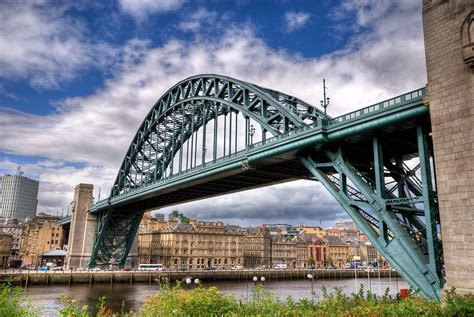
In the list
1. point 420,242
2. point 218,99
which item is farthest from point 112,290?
point 420,242

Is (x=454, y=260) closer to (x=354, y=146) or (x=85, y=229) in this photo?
(x=354, y=146)

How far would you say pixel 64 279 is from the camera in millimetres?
67500

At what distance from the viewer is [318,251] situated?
13650cm

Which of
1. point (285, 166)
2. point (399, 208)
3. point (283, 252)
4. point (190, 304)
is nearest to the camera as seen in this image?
point (190, 304)

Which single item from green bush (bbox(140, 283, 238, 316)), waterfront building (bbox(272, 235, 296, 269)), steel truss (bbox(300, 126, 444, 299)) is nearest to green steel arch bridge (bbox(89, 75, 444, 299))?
steel truss (bbox(300, 126, 444, 299))

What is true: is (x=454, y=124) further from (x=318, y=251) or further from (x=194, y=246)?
(x=318, y=251)

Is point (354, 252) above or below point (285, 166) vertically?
below

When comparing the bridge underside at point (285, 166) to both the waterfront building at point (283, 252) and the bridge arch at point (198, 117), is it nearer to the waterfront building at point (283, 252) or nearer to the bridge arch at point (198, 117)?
the bridge arch at point (198, 117)

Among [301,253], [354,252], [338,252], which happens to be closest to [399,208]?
[301,253]

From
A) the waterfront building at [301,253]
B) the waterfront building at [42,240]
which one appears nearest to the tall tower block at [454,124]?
the waterfront building at [301,253]

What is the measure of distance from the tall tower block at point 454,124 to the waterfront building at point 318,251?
382ft

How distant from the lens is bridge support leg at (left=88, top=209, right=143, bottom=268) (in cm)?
8050

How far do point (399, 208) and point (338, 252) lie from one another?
123 m

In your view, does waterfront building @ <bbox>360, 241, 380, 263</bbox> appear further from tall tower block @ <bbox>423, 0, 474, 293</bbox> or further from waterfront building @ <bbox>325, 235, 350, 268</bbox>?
tall tower block @ <bbox>423, 0, 474, 293</bbox>
